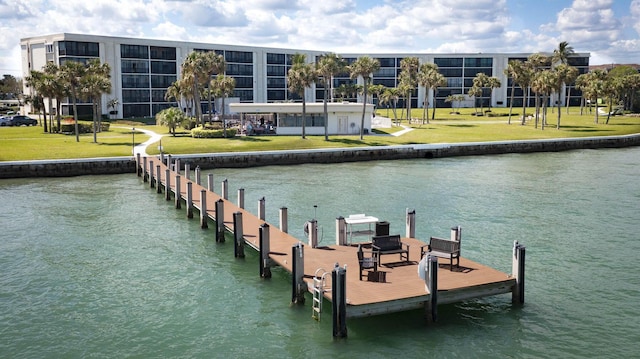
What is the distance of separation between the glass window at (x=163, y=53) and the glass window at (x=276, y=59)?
69.7 ft

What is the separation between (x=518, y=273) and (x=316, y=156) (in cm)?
4332

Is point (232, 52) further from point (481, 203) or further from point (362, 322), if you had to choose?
point (362, 322)

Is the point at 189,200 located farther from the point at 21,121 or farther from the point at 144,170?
the point at 21,121

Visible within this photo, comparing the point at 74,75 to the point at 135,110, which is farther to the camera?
the point at 135,110

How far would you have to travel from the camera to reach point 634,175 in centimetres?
5222

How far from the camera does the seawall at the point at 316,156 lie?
52.1 meters

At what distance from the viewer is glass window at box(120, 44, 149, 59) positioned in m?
108

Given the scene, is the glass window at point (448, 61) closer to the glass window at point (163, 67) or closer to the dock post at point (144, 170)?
the glass window at point (163, 67)

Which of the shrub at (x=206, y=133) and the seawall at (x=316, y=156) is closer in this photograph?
the seawall at (x=316, y=156)

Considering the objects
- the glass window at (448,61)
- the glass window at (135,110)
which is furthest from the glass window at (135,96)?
the glass window at (448,61)

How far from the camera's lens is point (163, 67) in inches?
4441

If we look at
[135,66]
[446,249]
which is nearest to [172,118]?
[135,66]

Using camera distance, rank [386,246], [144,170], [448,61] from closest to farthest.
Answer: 1. [386,246]
2. [144,170]
3. [448,61]

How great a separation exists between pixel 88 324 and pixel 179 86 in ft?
223
